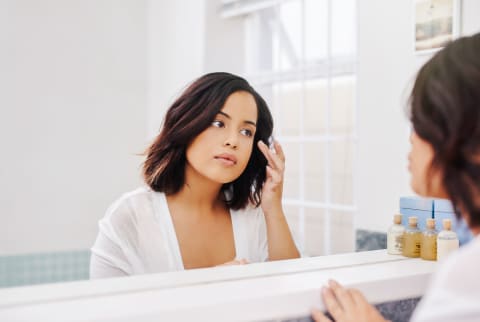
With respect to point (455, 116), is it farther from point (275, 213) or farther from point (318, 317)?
point (275, 213)

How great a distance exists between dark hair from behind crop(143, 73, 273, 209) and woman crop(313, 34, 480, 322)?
0.63 m

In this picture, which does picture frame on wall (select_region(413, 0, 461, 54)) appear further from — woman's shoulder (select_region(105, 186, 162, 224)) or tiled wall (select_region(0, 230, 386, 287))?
tiled wall (select_region(0, 230, 386, 287))

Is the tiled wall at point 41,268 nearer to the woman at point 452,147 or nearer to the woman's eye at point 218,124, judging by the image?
the woman's eye at point 218,124

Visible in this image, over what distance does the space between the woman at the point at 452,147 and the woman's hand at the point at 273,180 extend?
0.67 m

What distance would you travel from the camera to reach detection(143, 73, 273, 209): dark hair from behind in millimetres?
1299

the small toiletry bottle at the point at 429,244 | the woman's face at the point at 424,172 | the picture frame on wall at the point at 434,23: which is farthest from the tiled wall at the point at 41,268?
the woman's face at the point at 424,172

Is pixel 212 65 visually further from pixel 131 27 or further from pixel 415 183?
pixel 415 183

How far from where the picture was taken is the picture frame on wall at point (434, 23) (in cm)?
154

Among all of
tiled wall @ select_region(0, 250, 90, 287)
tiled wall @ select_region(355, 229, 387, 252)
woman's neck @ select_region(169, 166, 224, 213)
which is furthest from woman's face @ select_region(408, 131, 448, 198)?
tiled wall @ select_region(0, 250, 90, 287)

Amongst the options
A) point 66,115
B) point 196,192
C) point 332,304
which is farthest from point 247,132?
point 66,115

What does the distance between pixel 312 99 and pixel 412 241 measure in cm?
142

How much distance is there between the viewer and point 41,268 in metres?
2.89

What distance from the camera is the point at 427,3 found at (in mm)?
1634

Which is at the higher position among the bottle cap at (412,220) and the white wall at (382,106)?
the white wall at (382,106)
